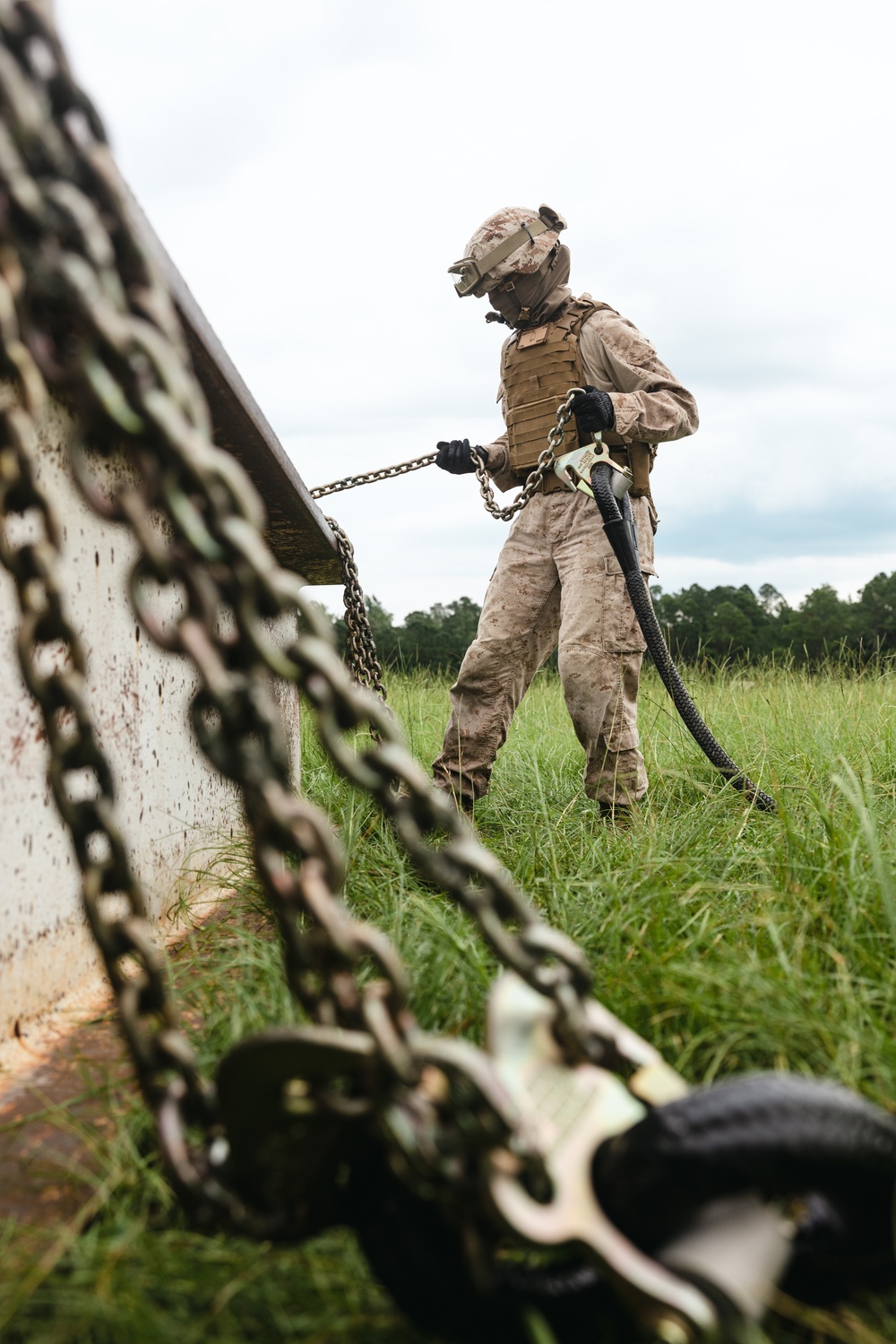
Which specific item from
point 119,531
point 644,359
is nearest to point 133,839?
point 119,531

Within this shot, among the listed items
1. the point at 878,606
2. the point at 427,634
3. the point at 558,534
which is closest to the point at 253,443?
the point at 558,534

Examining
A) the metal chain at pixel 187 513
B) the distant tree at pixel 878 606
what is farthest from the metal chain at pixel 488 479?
the distant tree at pixel 878 606

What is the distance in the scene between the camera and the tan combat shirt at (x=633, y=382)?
3.66 metres

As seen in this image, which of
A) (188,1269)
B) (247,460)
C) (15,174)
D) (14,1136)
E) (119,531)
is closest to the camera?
(15,174)

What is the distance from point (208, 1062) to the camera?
1.57 m

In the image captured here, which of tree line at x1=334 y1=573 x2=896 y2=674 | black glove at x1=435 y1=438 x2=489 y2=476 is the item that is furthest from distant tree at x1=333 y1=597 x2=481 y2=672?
black glove at x1=435 y1=438 x2=489 y2=476

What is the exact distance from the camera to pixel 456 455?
420cm

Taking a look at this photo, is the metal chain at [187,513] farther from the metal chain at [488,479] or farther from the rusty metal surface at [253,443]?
the metal chain at [488,479]

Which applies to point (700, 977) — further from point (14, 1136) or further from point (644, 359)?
point (644, 359)

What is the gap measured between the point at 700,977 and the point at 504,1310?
769 millimetres

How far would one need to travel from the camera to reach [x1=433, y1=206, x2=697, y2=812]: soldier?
3621 millimetres

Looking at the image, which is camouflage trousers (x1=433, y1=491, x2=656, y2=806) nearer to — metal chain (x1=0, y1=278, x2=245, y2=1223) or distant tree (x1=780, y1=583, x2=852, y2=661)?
metal chain (x1=0, y1=278, x2=245, y2=1223)

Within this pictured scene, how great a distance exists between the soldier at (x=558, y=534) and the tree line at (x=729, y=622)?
4197 mm

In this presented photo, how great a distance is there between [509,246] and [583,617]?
1.58 m
